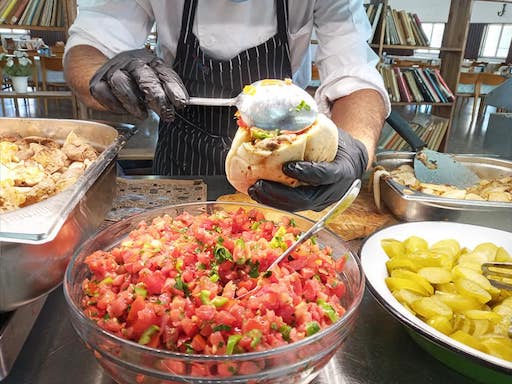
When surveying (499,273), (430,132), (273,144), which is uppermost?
(273,144)

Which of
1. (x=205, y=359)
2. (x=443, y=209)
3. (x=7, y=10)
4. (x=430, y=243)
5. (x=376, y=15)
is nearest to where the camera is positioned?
(x=205, y=359)

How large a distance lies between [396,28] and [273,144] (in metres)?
3.94

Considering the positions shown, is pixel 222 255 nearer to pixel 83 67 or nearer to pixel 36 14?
pixel 83 67

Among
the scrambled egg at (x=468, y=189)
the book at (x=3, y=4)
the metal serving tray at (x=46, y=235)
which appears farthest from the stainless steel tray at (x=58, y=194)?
the book at (x=3, y=4)

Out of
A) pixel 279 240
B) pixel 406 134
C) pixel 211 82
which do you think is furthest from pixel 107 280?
pixel 406 134

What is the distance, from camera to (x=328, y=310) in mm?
646

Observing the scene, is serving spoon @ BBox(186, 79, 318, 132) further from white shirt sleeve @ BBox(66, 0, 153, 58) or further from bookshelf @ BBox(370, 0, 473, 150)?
bookshelf @ BBox(370, 0, 473, 150)

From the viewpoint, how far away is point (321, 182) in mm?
877

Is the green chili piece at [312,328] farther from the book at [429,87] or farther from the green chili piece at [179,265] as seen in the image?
the book at [429,87]

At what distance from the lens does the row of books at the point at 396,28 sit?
4.09 metres

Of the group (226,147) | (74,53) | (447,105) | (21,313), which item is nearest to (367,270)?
(21,313)

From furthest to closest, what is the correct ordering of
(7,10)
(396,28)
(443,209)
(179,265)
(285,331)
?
1. (396,28)
2. (7,10)
3. (443,209)
4. (179,265)
5. (285,331)

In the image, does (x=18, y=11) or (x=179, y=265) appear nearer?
(x=179, y=265)

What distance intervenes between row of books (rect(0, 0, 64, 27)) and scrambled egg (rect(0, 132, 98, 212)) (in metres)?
2.78
